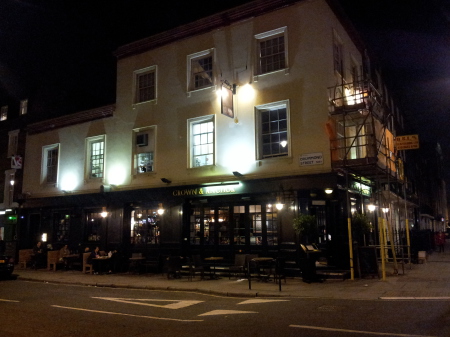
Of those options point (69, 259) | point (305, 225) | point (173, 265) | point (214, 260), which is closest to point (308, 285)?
point (305, 225)

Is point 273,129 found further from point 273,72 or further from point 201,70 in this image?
point 201,70

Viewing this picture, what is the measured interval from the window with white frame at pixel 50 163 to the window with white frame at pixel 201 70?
10135 millimetres

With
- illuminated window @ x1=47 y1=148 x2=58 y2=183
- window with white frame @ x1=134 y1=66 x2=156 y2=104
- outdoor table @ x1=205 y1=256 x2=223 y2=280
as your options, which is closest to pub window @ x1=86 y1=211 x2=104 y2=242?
illuminated window @ x1=47 y1=148 x2=58 y2=183

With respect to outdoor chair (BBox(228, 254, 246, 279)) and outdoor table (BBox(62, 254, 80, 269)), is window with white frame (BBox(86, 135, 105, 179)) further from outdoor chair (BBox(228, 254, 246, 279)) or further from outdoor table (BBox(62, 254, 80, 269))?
outdoor chair (BBox(228, 254, 246, 279))

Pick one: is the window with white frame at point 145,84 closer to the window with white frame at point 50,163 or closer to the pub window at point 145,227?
the pub window at point 145,227

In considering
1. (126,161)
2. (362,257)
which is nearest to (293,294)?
(362,257)

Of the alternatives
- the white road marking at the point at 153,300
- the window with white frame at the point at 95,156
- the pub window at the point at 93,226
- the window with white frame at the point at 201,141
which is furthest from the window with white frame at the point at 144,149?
the white road marking at the point at 153,300

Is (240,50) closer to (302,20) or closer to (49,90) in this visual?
(302,20)

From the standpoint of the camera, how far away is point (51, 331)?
7.66 meters

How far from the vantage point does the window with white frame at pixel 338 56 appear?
1697 cm

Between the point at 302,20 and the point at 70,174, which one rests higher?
the point at 302,20

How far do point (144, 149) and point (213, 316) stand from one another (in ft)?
41.5

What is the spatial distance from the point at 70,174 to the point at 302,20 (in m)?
15.2

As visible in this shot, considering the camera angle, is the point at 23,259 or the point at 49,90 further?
the point at 49,90
